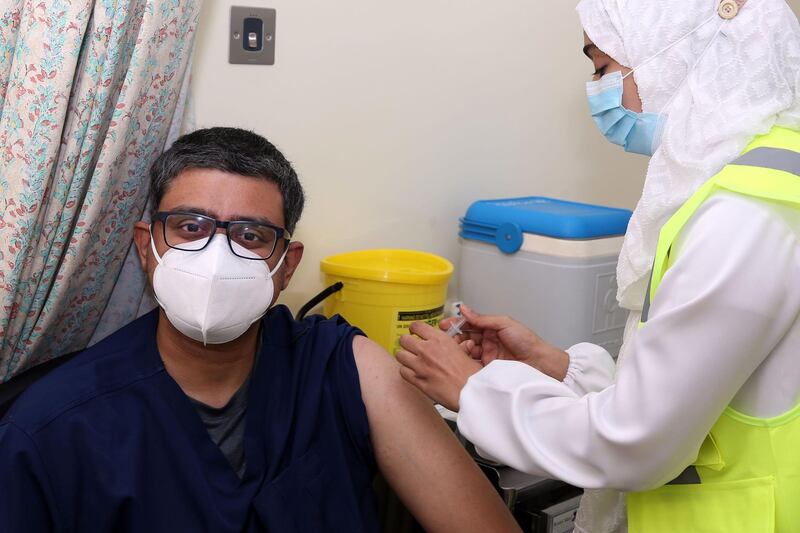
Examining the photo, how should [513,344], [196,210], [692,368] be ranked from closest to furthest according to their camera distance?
[692,368] → [196,210] → [513,344]

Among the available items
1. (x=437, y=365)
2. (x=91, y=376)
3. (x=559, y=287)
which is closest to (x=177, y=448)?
(x=91, y=376)

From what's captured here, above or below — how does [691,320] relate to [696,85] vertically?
below

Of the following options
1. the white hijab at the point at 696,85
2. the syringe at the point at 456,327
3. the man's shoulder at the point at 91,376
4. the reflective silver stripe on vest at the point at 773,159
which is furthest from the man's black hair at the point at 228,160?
the reflective silver stripe on vest at the point at 773,159

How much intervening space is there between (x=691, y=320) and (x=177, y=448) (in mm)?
840

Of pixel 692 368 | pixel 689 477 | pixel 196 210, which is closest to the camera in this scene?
pixel 692 368

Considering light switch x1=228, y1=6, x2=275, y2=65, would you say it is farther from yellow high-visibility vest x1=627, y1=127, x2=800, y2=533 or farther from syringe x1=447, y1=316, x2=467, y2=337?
yellow high-visibility vest x1=627, y1=127, x2=800, y2=533

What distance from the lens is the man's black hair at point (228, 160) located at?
1469 mm

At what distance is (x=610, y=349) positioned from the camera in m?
2.22

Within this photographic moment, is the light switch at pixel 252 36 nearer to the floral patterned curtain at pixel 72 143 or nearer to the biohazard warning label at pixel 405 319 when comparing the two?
the floral patterned curtain at pixel 72 143

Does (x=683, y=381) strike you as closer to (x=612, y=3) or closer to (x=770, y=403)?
(x=770, y=403)

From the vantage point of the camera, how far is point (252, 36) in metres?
1.92

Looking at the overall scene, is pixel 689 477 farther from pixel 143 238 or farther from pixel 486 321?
pixel 143 238

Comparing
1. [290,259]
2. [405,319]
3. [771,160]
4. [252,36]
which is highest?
[252,36]

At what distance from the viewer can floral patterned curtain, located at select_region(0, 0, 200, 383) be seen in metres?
1.40
